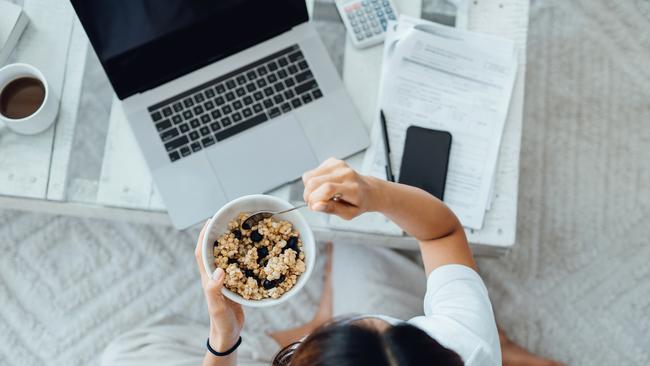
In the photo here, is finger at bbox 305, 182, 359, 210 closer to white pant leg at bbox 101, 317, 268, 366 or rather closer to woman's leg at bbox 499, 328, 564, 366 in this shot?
white pant leg at bbox 101, 317, 268, 366

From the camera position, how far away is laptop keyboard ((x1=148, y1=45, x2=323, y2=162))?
818 millimetres

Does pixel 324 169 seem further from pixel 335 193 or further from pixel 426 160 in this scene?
pixel 426 160

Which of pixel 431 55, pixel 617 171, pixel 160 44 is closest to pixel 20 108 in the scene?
pixel 160 44

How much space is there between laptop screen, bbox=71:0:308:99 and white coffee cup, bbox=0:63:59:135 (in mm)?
95

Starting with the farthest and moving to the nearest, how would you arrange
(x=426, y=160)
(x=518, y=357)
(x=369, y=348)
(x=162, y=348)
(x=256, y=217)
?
(x=518, y=357), (x=162, y=348), (x=426, y=160), (x=256, y=217), (x=369, y=348)

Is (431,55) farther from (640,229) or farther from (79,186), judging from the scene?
(640,229)

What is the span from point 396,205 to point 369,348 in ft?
0.61

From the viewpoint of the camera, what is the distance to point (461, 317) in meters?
0.67

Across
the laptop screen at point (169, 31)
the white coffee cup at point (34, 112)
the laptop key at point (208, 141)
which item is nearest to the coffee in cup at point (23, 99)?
the white coffee cup at point (34, 112)

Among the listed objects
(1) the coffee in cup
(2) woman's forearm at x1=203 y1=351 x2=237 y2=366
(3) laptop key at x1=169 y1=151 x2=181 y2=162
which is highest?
(1) the coffee in cup

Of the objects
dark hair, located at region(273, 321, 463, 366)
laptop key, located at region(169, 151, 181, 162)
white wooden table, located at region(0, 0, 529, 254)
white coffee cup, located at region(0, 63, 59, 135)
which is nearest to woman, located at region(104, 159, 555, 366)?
dark hair, located at region(273, 321, 463, 366)

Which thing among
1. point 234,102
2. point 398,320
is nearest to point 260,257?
point 398,320

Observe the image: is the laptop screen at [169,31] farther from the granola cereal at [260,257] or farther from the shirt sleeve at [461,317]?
the shirt sleeve at [461,317]

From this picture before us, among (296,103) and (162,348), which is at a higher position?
(296,103)
